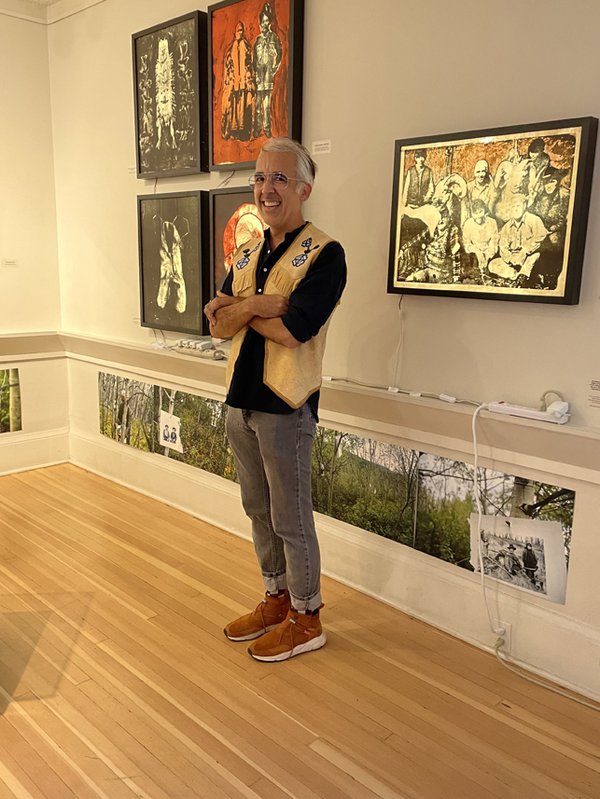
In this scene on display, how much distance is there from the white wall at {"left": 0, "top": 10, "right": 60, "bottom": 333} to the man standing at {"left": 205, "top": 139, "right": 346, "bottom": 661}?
244 cm

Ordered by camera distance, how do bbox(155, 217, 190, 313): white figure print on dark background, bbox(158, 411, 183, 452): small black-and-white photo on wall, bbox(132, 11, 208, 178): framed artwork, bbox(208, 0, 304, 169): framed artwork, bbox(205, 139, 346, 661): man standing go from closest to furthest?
1. bbox(205, 139, 346, 661): man standing
2. bbox(208, 0, 304, 169): framed artwork
3. bbox(132, 11, 208, 178): framed artwork
4. bbox(155, 217, 190, 313): white figure print on dark background
5. bbox(158, 411, 183, 452): small black-and-white photo on wall

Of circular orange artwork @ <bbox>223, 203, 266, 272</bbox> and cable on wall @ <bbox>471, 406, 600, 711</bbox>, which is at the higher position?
circular orange artwork @ <bbox>223, 203, 266, 272</bbox>

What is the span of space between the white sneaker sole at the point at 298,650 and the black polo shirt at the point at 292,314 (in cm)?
86

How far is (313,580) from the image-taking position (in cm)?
250

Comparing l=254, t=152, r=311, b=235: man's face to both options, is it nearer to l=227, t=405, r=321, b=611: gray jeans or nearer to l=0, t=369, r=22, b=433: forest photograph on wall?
l=227, t=405, r=321, b=611: gray jeans

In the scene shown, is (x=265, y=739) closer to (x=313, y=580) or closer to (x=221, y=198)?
(x=313, y=580)

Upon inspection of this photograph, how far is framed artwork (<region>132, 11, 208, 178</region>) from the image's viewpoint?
331 centimetres

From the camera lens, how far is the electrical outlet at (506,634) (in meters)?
2.52

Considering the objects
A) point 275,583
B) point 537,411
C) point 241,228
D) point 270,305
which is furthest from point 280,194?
point 275,583

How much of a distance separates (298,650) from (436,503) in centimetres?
77

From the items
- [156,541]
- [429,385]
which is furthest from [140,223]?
[429,385]

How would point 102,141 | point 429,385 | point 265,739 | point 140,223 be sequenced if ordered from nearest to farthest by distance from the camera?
1. point 265,739
2. point 429,385
3. point 140,223
4. point 102,141

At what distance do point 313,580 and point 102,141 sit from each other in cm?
292

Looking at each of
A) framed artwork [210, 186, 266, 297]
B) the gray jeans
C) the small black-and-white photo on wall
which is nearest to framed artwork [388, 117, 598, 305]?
the gray jeans
